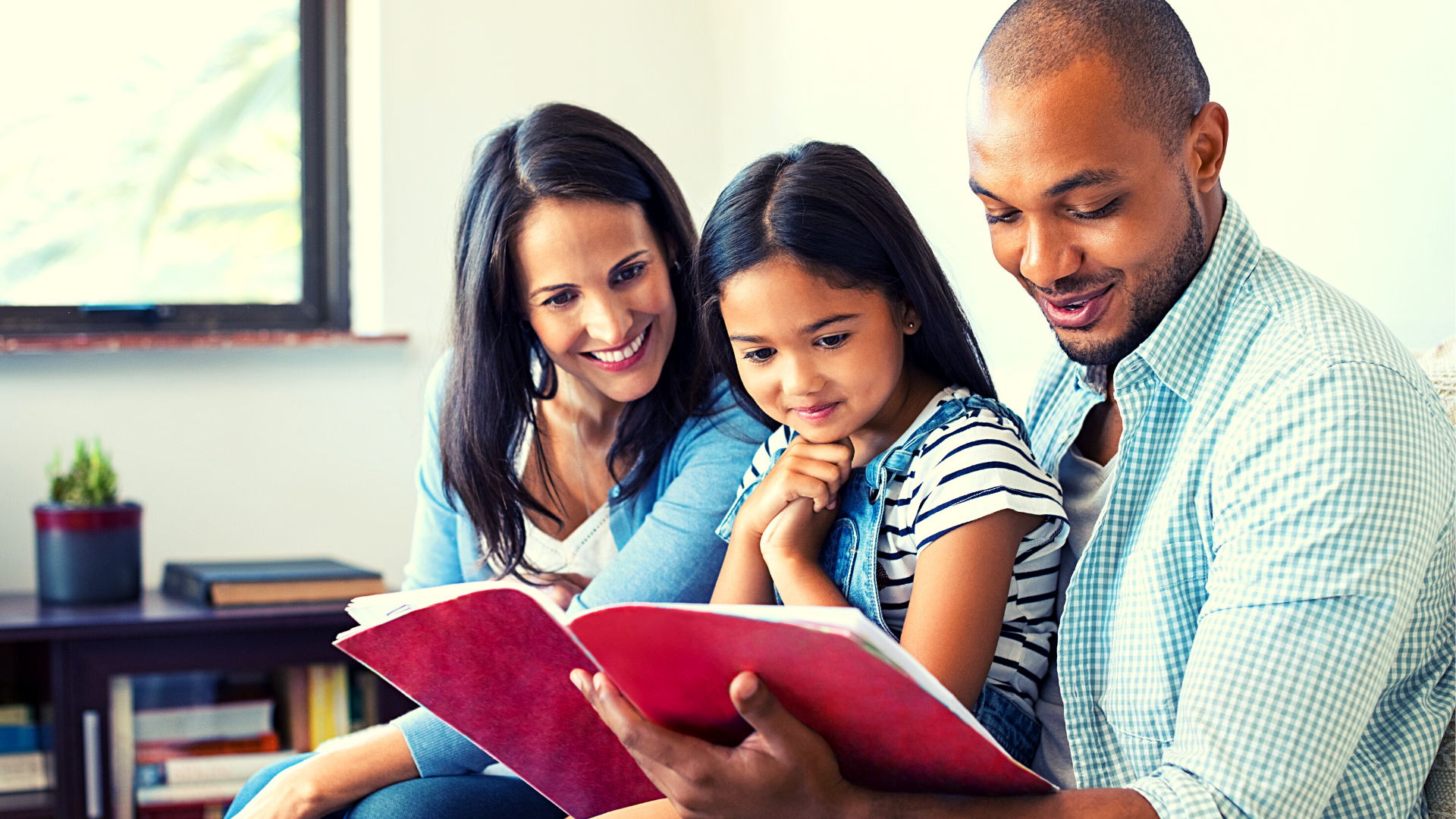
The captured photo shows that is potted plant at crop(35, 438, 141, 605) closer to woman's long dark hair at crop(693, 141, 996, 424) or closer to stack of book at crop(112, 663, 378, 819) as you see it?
stack of book at crop(112, 663, 378, 819)

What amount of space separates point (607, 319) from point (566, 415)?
10.3 inches

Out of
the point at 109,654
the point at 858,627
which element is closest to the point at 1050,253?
the point at 858,627

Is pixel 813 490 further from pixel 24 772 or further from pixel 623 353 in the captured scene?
pixel 24 772

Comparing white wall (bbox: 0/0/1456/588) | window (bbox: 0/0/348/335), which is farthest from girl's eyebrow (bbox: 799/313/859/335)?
window (bbox: 0/0/348/335)

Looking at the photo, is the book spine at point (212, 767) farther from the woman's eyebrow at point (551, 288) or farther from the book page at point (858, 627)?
the book page at point (858, 627)

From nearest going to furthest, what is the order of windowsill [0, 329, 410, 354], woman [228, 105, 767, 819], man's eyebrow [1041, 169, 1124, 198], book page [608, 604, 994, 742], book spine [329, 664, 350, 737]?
1. book page [608, 604, 994, 742]
2. man's eyebrow [1041, 169, 1124, 198]
3. woman [228, 105, 767, 819]
4. book spine [329, 664, 350, 737]
5. windowsill [0, 329, 410, 354]

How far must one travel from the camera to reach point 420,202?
261cm

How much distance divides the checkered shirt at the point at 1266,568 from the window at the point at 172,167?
81.1 inches

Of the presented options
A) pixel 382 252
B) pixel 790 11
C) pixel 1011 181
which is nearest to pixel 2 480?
pixel 382 252

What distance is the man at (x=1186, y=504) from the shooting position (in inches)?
31.8

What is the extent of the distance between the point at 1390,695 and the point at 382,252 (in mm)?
2122

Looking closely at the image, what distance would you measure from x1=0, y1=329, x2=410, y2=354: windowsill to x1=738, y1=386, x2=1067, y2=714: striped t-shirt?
1688mm

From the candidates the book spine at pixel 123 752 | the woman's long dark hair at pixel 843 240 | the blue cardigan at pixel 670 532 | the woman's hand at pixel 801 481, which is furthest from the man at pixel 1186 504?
the book spine at pixel 123 752

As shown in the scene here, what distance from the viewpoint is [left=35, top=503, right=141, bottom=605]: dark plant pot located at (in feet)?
7.14
